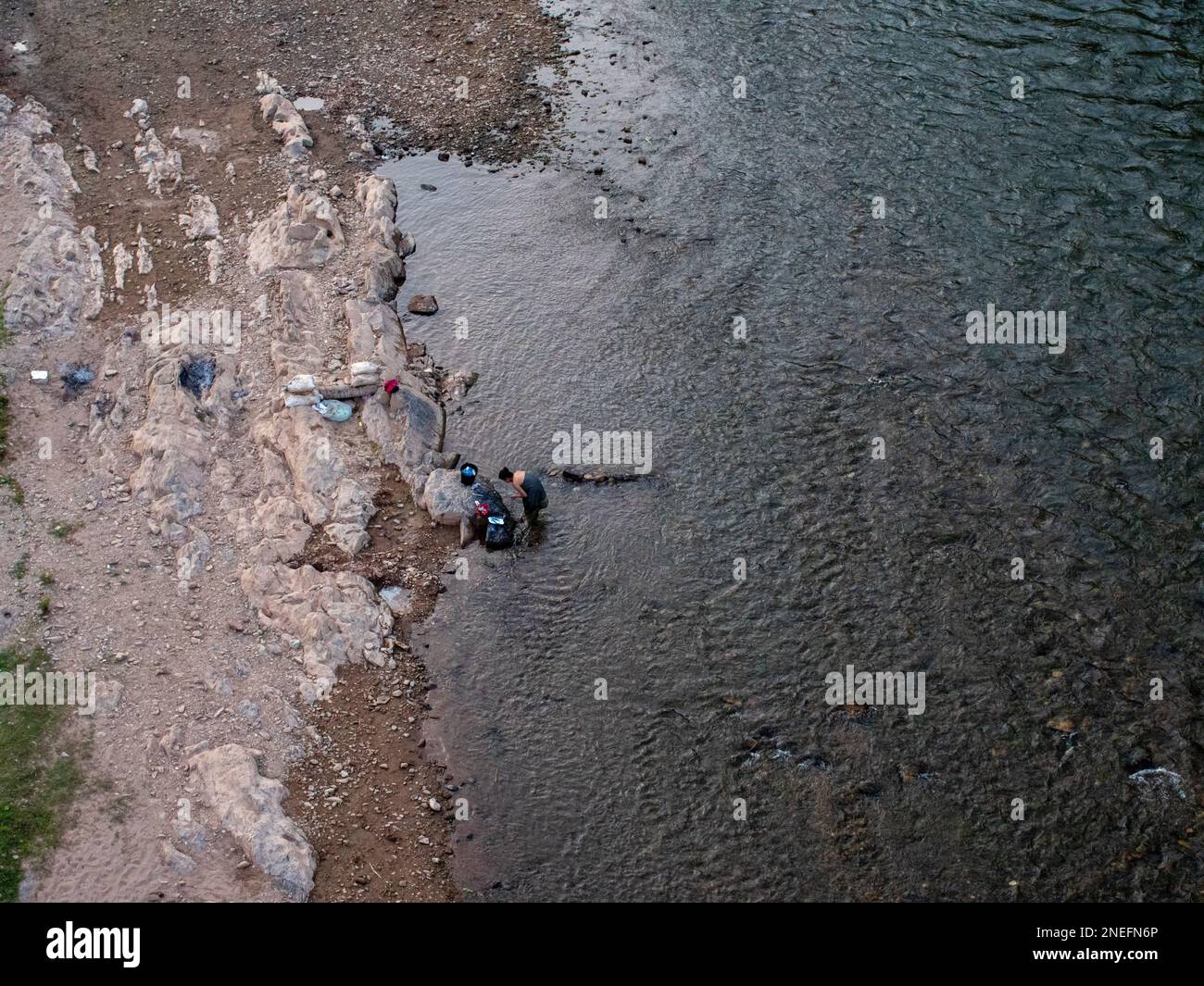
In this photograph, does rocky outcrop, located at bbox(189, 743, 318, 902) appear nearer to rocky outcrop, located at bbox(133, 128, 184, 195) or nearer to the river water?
the river water

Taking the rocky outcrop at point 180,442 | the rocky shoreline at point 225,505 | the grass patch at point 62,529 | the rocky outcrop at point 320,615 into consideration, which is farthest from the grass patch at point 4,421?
the rocky outcrop at point 320,615

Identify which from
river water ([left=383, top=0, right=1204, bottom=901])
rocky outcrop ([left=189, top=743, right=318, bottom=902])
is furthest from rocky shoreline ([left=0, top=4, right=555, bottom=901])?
river water ([left=383, top=0, right=1204, bottom=901])

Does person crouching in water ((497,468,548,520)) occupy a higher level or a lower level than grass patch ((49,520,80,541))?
higher

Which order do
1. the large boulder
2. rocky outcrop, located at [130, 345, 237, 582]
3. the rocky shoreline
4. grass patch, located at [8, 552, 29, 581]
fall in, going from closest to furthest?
the rocky shoreline → grass patch, located at [8, 552, 29, 581] → rocky outcrop, located at [130, 345, 237, 582] → the large boulder

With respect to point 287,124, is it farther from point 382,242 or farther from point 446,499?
point 446,499

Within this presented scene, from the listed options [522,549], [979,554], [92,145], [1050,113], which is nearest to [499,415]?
[522,549]

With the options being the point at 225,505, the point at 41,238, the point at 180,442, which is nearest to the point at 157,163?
the point at 41,238
